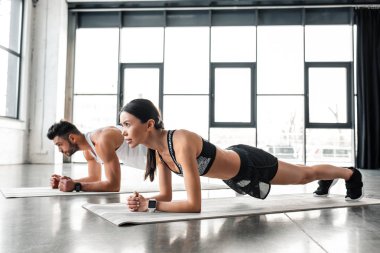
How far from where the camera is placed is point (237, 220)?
1613 mm

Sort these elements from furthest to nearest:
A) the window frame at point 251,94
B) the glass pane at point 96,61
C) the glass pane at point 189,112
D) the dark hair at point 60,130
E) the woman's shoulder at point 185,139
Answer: the glass pane at point 96,61
the glass pane at point 189,112
the window frame at point 251,94
the dark hair at point 60,130
the woman's shoulder at point 185,139

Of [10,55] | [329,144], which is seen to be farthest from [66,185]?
[329,144]

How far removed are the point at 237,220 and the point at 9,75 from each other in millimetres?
5967

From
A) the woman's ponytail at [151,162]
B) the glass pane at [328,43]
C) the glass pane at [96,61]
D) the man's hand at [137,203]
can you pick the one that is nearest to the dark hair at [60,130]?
the woman's ponytail at [151,162]

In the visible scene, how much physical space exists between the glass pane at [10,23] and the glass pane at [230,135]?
13.1 feet

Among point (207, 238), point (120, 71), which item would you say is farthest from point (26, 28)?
point (207, 238)

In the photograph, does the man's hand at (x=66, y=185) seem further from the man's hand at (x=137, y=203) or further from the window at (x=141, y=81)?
the window at (x=141, y=81)

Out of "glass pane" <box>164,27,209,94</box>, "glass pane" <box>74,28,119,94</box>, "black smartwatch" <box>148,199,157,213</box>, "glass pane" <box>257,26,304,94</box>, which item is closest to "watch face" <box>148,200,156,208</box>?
"black smartwatch" <box>148,199,157,213</box>

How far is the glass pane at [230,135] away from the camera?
23.2ft

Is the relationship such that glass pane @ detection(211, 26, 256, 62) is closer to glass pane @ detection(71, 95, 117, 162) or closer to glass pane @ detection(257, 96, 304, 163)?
glass pane @ detection(257, 96, 304, 163)

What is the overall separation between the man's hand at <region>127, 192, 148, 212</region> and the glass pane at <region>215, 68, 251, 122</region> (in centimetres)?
546

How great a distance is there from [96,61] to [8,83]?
179 cm

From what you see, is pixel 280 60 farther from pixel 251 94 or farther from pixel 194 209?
pixel 194 209

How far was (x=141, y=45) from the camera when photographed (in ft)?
24.2
